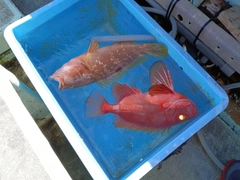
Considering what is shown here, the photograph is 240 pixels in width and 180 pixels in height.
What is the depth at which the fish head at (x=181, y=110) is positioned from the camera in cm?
188

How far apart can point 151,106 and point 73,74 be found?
0.55 metres

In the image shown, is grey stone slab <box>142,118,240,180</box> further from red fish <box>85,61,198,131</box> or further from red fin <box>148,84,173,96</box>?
red fin <box>148,84,173,96</box>

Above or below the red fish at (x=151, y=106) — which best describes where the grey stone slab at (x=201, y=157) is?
below

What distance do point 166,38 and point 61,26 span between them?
838 millimetres

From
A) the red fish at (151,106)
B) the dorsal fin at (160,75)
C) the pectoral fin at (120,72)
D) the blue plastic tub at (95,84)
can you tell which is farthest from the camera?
the pectoral fin at (120,72)

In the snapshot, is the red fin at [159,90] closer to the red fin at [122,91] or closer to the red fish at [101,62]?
the red fin at [122,91]

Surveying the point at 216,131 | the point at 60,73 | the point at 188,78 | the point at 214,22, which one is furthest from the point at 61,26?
the point at 216,131

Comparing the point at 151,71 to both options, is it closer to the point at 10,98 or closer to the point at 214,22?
the point at 214,22

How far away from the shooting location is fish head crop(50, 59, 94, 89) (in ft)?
6.25

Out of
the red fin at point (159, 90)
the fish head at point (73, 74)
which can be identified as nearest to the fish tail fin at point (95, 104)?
the fish head at point (73, 74)

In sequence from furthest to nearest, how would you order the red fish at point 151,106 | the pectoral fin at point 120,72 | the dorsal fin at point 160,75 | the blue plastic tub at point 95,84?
the pectoral fin at point 120,72 → the dorsal fin at point 160,75 → the red fish at point 151,106 → the blue plastic tub at point 95,84

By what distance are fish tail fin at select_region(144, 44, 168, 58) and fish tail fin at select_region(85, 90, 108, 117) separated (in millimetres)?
471

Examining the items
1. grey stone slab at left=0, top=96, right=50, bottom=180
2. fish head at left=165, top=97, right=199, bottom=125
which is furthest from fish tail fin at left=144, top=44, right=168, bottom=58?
grey stone slab at left=0, top=96, right=50, bottom=180

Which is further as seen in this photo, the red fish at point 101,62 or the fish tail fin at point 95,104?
the fish tail fin at point 95,104
